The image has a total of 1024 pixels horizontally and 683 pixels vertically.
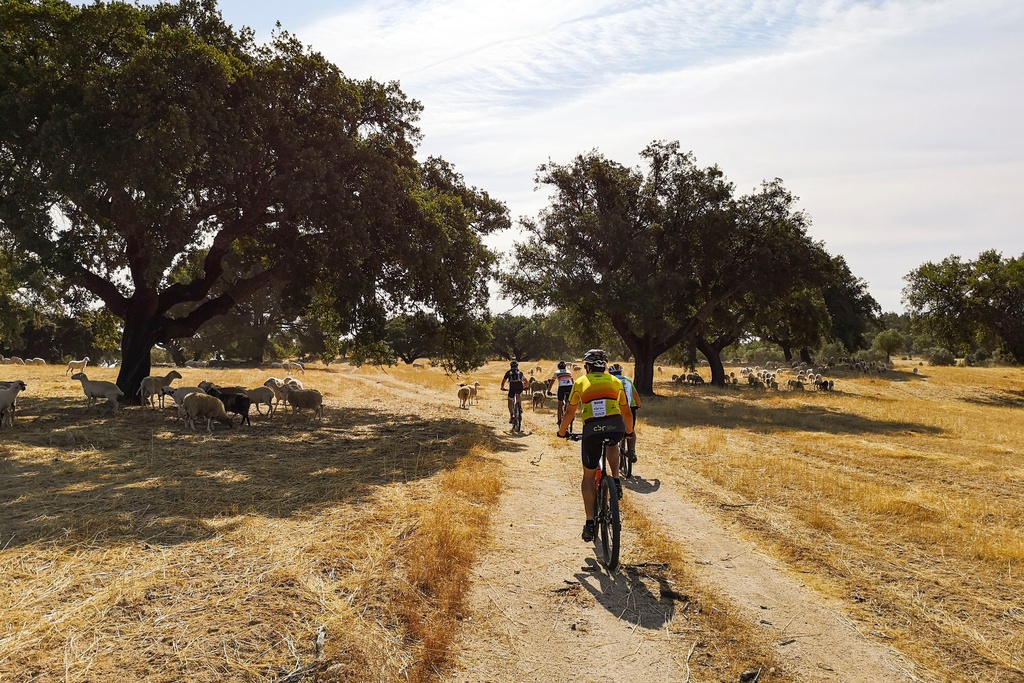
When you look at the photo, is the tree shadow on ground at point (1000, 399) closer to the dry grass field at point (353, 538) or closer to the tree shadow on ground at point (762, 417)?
the tree shadow on ground at point (762, 417)

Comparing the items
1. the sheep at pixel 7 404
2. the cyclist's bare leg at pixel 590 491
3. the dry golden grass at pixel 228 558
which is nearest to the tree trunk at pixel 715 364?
the dry golden grass at pixel 228 558

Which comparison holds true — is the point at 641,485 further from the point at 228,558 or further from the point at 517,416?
the point at 517,416

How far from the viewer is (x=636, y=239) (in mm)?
30031

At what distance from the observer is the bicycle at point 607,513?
7.41m

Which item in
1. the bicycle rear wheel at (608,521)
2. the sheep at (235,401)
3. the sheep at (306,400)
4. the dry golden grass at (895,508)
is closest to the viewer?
the dry golden grass at (895,508)

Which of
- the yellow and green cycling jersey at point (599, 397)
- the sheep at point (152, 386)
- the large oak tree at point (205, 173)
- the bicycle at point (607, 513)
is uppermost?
the large oak tree at point (205, 173)

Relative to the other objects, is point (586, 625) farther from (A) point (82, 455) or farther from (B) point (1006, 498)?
(A) point (82, 455)

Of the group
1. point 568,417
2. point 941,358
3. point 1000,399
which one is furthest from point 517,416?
point 941,358

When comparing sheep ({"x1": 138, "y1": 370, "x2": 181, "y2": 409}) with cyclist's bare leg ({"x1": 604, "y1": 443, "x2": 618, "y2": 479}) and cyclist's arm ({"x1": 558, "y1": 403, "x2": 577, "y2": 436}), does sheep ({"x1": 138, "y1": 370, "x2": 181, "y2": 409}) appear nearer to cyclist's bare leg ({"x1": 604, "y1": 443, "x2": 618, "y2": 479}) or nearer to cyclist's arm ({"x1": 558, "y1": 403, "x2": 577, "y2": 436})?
cyclist's arm ({"x1": 558, "y1": 403, "x2": 577, "y2": 436})

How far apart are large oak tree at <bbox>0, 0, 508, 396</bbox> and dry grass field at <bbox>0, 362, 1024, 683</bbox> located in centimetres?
488

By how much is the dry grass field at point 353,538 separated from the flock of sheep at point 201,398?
0.69m

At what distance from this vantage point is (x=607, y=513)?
7766mm

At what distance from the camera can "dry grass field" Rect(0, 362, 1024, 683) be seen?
535cm

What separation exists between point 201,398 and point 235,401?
1300 mm
